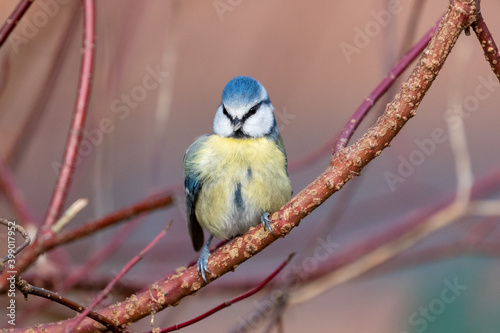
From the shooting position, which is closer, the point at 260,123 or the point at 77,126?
the point at 77,126

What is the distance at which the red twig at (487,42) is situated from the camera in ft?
3.06

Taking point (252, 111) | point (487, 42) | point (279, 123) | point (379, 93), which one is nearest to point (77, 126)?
point (379, 93)

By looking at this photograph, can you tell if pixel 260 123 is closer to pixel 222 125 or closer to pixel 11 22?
pixel 222 125

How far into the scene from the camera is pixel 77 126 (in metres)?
1.16

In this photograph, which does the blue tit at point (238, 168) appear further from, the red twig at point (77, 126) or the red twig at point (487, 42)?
the red twig at point (487, 42)

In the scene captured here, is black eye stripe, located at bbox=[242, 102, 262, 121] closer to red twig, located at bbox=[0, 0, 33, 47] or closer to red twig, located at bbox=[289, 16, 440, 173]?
red twig, located at bbox=[289, 16, 440, 173]

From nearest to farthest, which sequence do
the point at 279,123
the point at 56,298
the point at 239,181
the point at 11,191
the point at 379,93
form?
1. the point at 56,298
2. the point at 379,93
3. the point at 11,191
4. the point at 239,181
5. the point at 279,123

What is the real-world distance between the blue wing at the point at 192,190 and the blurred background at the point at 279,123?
0.31 ft

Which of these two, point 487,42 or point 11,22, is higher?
point 11,22

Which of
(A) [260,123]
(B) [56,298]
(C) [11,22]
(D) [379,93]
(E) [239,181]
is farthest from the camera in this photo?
(A) [260,123]

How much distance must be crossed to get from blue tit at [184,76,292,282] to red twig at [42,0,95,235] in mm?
706

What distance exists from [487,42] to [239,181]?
40.4 inches

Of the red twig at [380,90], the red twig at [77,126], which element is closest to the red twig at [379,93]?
the red twig at [380,90]

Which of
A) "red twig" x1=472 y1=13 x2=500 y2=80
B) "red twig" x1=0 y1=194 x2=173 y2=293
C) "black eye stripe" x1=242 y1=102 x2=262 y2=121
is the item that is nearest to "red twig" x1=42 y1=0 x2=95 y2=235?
"red twig" x1=0 y1=194 x2=173 y2=293
